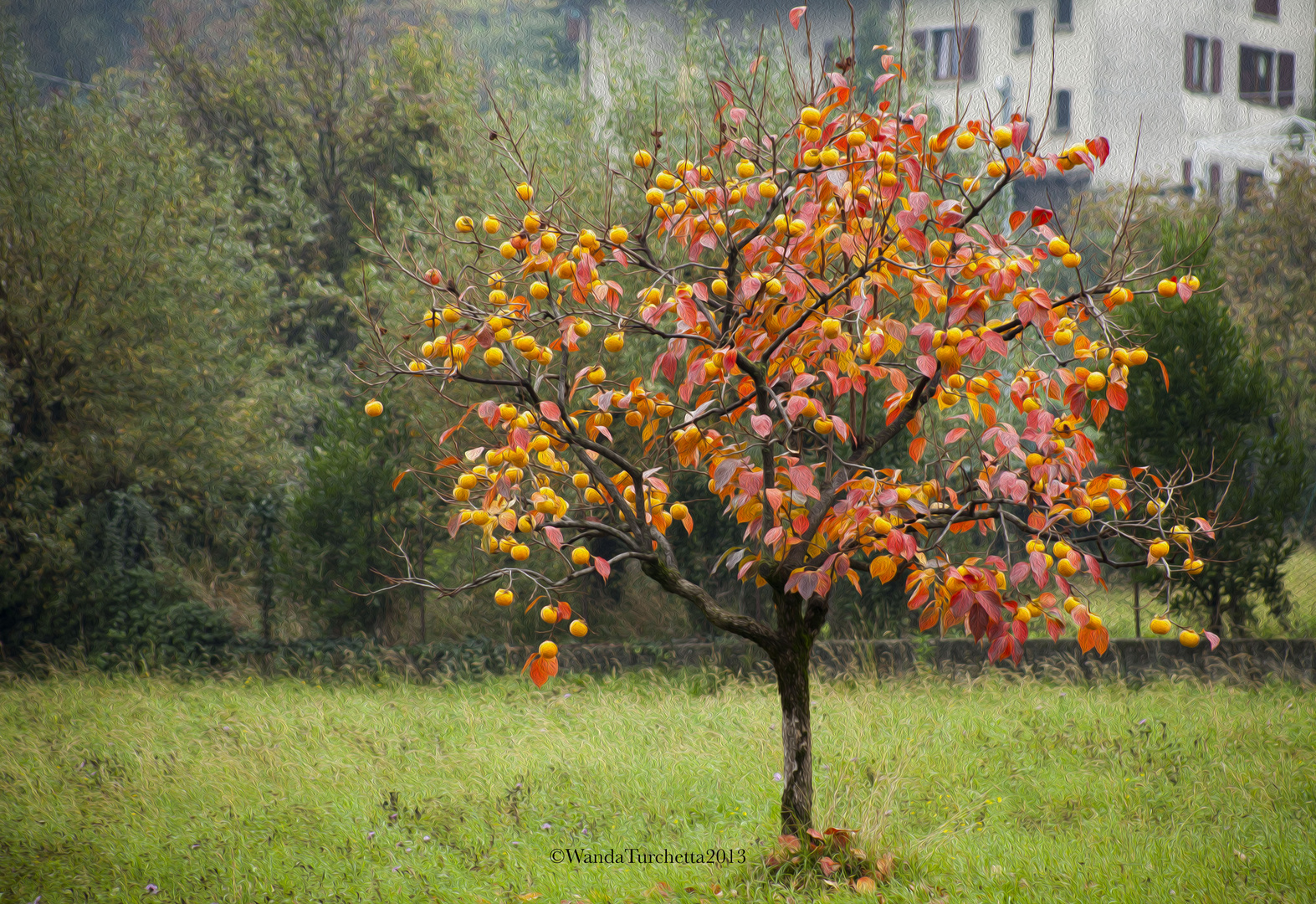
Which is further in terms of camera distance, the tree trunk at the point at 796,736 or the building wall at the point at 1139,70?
the building wall at the point at 1139,70

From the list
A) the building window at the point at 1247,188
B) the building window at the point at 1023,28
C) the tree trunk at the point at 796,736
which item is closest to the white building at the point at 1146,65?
the building window at the point at 1023,28

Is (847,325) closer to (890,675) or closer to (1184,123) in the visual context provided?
(890,675)

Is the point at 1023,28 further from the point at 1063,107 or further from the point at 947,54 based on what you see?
the point at 1063,107

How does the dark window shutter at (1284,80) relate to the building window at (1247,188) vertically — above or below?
above

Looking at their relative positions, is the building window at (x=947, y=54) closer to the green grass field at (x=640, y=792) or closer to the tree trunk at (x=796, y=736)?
the green grass field at (x=640, y=792)

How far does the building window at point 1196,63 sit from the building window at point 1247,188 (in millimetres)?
2830

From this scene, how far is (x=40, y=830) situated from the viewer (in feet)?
18.4

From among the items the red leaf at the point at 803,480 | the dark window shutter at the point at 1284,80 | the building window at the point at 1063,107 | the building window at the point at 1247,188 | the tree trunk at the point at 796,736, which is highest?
the dark window shutter at the point at 1284,80

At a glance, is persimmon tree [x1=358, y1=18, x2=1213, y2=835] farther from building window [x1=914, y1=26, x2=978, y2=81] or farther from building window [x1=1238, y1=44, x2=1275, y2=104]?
building window [x1=1238, y1=44, x2=1275, y2=104]

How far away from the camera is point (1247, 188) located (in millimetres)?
15664

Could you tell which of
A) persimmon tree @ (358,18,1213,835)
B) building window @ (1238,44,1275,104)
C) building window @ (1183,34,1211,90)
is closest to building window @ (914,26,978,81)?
building window @ (1183,34,1211,90)

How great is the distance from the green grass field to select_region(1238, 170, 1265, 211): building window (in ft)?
32.6

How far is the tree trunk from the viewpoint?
14.1ft

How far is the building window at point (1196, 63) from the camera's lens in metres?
26.5
